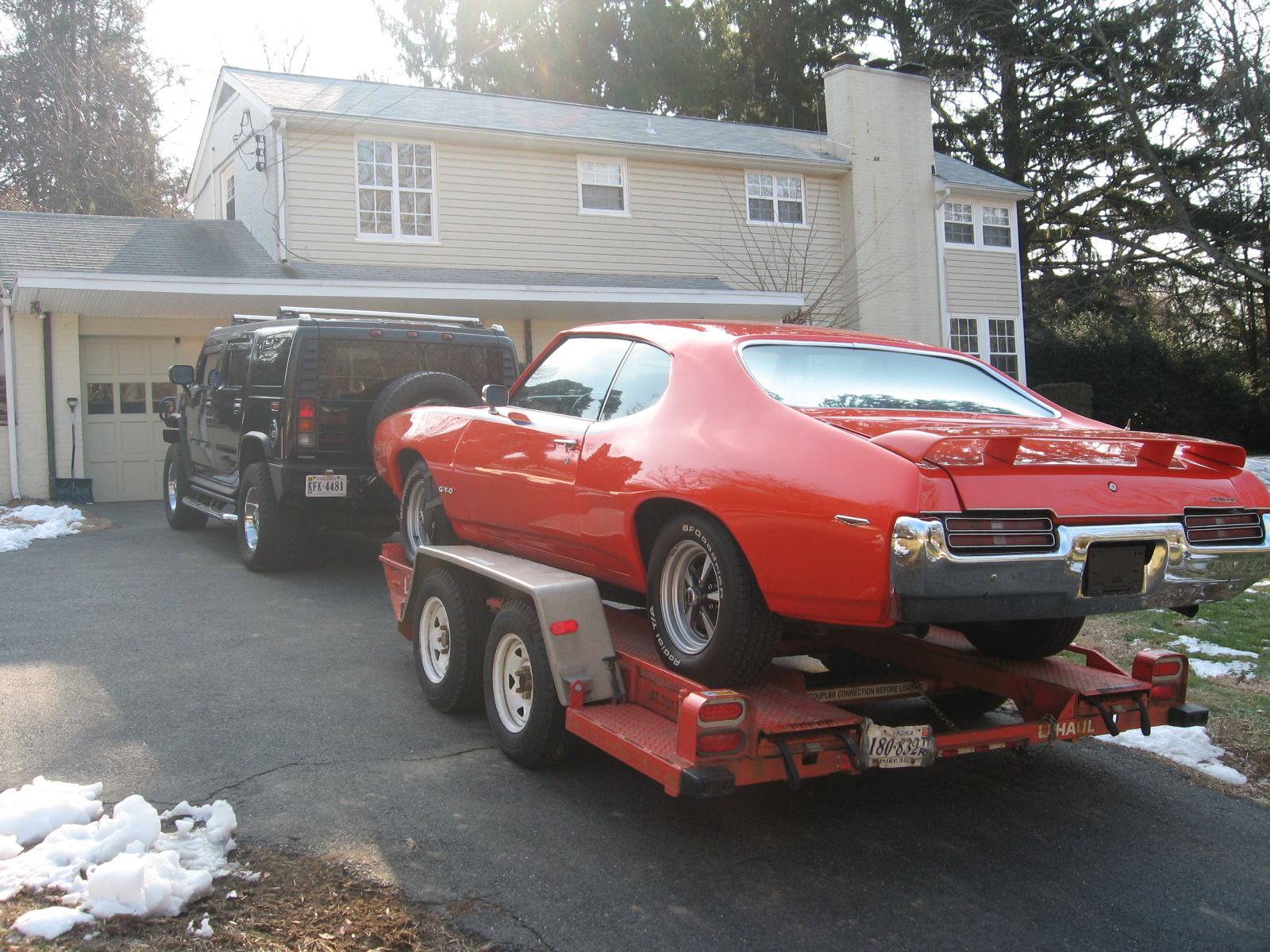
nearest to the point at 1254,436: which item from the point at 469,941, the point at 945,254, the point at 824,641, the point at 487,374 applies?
the point at 945,254

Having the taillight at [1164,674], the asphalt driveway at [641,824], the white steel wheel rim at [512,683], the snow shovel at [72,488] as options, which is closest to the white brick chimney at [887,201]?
the snow shovel at [72,488]

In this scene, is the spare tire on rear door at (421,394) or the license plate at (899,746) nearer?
the license plate at (899,746)

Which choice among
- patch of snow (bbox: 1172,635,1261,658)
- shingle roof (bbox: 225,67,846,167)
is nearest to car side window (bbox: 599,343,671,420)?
patch of snow (bbox: 1172,635,1261,658)

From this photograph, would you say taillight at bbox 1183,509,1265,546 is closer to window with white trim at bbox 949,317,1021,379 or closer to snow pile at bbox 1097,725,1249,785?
snow pile at bbox 1097,725,1249,785

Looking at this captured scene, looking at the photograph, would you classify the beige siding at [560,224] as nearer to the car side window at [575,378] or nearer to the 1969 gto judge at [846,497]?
the car side window at [575,378]

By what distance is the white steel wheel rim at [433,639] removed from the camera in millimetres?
5430

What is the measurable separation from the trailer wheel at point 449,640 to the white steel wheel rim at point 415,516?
124 cm

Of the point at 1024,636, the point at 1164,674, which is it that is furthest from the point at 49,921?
the point at 1164,674

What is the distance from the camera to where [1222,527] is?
3.79 meters

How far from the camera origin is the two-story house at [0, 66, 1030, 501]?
1476 centimetres

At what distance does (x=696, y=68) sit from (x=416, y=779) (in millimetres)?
32143

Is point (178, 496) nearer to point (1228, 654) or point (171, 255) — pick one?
point (171, 255)

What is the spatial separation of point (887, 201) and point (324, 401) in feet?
52.0

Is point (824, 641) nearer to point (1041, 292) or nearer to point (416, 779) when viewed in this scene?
point (416, 779)
